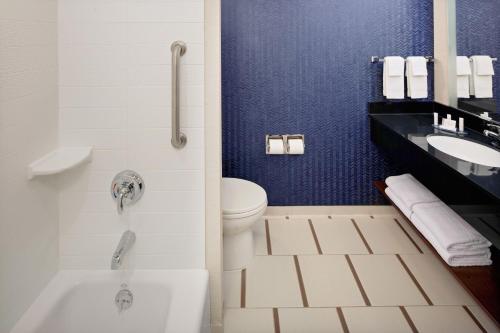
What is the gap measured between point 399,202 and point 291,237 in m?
0.73

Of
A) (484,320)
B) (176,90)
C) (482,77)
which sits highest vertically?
(482,77)

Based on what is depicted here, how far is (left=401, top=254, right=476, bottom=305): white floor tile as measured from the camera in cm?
240

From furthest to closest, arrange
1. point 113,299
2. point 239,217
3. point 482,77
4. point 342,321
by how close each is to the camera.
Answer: point 482,77, point 239,217, point 342,321, point 113,299

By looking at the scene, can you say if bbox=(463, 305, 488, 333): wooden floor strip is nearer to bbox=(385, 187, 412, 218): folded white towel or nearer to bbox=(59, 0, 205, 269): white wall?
bbox=(385, 187, 412, 218): folded white towel

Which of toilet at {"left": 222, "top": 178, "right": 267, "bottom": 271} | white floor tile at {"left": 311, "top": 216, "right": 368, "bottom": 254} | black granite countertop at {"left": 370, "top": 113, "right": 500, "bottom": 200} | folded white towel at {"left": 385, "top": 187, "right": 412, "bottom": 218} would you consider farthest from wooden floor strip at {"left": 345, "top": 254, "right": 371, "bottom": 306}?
black granite countertop at {"left": 370, "top": 113, "right": 500, "bottom": 200}

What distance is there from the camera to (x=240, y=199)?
2631 mm

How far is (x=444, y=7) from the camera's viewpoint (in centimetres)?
313

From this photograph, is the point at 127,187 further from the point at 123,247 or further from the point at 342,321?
the point at 342,321

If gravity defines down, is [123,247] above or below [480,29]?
below

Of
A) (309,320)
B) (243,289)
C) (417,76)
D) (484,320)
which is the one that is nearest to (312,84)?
(417,76)

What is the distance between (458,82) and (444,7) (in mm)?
535

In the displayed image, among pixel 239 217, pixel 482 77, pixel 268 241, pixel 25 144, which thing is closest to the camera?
pixel 25 144

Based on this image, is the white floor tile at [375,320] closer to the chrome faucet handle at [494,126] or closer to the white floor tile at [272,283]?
the white floor tile at [272,283]

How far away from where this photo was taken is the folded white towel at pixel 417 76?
3207mm
